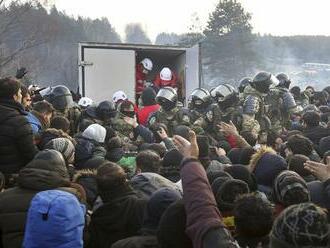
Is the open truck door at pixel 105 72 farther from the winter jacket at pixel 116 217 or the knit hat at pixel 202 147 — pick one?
the winter jacket at pixel 116 217

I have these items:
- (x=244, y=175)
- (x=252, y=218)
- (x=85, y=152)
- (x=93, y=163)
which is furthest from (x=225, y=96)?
(x=252, y=218)

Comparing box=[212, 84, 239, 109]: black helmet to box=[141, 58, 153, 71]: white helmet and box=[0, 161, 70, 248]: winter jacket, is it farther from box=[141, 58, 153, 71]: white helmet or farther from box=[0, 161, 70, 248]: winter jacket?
box=[0, 161, 70, 248]: winter jacket

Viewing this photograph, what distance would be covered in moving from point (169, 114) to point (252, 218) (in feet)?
19.4

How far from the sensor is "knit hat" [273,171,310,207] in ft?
11.8

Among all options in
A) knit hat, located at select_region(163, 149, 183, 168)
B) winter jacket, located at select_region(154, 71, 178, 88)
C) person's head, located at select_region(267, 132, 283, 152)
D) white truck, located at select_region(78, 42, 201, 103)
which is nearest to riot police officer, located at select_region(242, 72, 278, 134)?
person's head, located at select_region(267, 132, 283, 152)

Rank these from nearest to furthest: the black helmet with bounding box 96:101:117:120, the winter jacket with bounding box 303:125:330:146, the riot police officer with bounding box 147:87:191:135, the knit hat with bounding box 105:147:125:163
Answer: the knit hat with bounding box 105:147:125:163 → the winter jacket with bounding box 303:125:330:146 → the black helmet with bounding box 96:101:117:120 → the riot police officer with bounding box 147:87:191:135

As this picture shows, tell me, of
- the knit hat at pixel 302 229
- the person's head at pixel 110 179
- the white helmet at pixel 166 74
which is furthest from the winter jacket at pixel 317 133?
the white helmet at pixel 166 74

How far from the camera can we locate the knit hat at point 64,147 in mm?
5195

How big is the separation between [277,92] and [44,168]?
667cm

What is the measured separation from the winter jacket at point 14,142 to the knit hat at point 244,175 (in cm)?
199

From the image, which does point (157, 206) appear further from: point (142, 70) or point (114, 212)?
point (142, 70)

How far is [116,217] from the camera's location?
386cm

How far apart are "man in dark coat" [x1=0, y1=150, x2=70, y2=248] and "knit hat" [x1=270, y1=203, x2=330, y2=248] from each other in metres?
1.84

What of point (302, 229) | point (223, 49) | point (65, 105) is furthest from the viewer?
point (223, 49)
